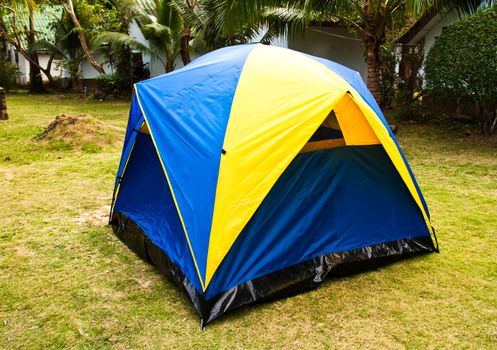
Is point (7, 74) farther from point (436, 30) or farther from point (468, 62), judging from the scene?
point (468, 62)

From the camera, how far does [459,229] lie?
4.64 meters

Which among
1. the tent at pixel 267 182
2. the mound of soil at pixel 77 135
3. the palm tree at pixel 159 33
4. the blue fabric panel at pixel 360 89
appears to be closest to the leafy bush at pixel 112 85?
the palm tree at pixel 159 33

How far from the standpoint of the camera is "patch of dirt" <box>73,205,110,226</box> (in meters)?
4.94

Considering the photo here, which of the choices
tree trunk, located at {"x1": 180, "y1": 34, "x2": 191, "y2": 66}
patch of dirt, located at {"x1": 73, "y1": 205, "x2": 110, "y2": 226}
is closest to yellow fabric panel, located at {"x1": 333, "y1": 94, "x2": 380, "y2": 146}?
patch of dirt, located at {"x1": 73, "y1": 205, "x2": 110, "y2": 226}

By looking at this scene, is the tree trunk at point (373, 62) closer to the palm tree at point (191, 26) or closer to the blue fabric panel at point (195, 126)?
the palm tree at point (191, 26)

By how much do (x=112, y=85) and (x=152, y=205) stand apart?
14490 mm

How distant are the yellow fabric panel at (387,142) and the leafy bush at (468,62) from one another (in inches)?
205

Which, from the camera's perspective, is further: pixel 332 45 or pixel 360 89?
pixel 332 45

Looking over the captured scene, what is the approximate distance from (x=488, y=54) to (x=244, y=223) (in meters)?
6.78

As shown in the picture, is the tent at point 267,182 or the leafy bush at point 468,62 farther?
the leafy bush at point 468,62

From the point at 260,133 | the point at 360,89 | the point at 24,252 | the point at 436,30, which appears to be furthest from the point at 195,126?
the point at 436,30

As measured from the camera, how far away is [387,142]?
3.65 metres

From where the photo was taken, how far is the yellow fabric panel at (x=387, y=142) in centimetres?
351

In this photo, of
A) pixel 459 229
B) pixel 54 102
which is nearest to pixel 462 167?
pixel 459 229
